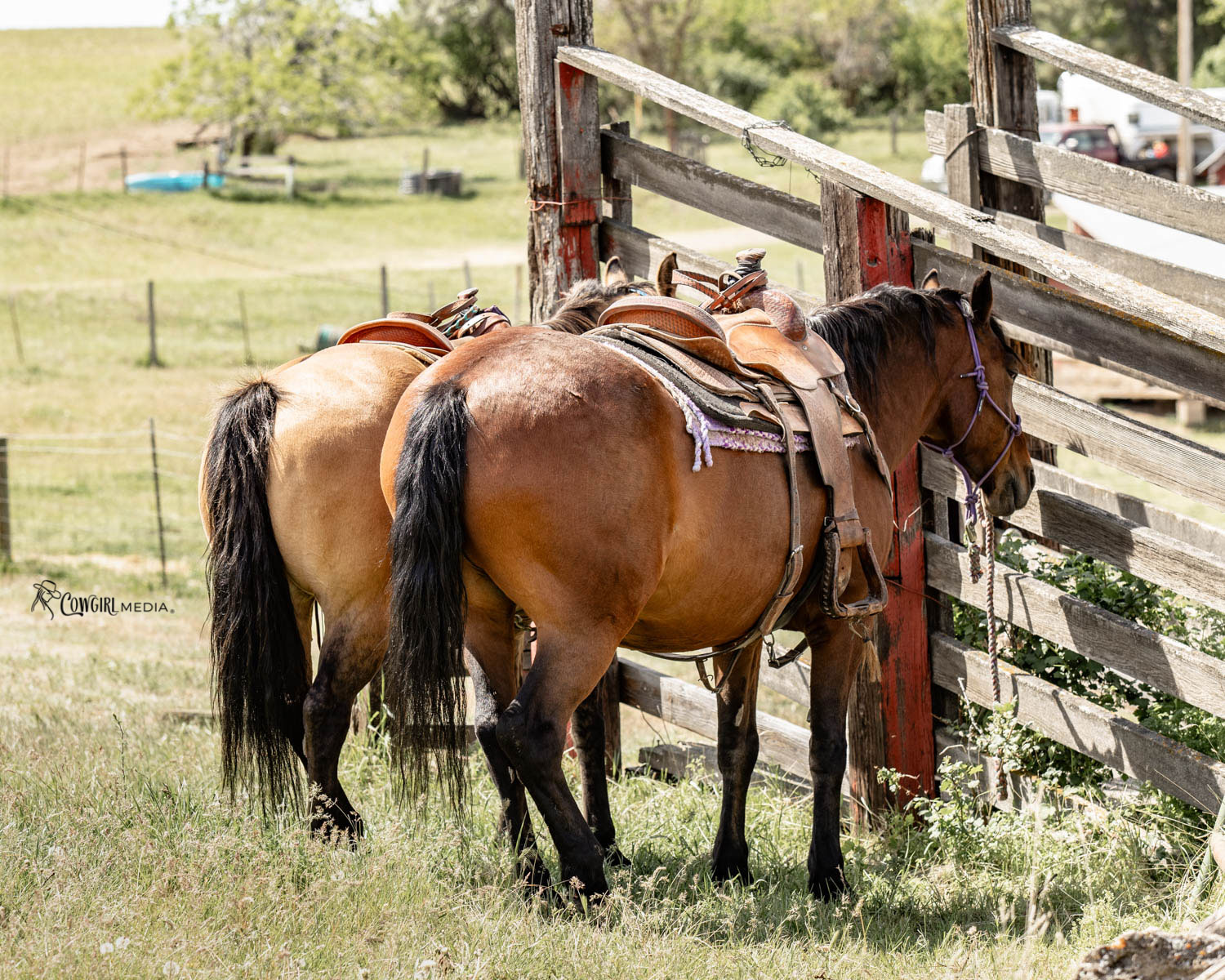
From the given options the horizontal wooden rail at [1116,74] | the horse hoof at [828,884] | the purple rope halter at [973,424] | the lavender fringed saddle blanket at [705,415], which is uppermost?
the horizontal wooden rail at [1116,74]

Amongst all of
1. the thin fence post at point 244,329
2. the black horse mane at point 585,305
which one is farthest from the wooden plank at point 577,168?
the thin fence post at point 244,329

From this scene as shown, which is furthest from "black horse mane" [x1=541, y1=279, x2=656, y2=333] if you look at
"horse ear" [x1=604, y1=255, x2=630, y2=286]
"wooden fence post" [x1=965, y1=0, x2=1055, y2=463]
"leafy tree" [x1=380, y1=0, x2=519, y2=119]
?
"leafy tree" [x1=380, y1=0, x2=519, y2=119]

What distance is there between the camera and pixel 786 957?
329cm

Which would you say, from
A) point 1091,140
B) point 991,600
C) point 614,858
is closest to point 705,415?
point 991,600

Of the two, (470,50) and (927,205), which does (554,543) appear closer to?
(927,205)

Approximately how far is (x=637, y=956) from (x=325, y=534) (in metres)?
1.79

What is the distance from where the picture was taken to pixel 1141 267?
5.10 meters

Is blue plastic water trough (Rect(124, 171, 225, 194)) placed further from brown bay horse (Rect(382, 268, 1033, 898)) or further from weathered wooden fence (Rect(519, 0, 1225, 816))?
brown bay horse (Rect(382, 268, 1033, 898))

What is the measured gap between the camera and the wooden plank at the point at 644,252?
17.0 feet

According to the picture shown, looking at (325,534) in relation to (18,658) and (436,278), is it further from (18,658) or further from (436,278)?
(436,278)

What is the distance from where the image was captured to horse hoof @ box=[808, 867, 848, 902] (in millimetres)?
3979

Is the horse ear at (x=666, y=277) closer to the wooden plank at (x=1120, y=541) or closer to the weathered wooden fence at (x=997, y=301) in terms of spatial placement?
the weathered wooden fence at (x=997, y=301)

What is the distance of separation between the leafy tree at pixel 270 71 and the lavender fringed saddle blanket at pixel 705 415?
1525 inches

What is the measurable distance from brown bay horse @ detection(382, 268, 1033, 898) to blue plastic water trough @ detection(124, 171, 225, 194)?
3286 cm
